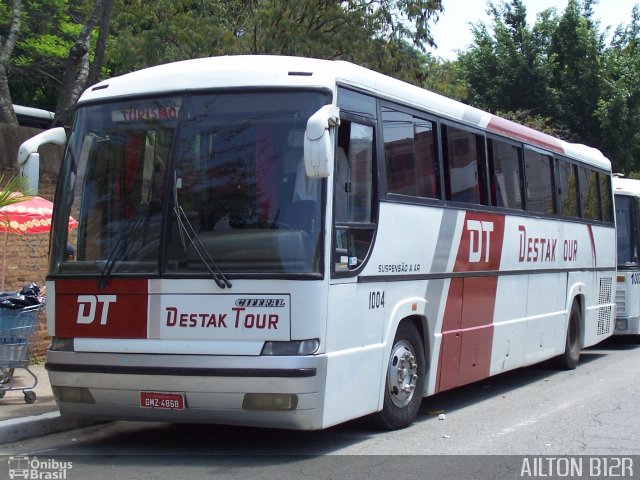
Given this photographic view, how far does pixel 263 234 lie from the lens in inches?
291

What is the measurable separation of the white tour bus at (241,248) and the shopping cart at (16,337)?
1576 millimetres

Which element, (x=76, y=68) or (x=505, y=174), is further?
(x=76, y=68)

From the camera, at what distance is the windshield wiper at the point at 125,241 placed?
7.68m

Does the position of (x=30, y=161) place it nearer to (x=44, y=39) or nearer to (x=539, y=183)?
(x=539, y=183)

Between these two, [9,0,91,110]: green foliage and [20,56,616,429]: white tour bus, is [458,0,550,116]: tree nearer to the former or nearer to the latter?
[9,0,91,110]: green foliage

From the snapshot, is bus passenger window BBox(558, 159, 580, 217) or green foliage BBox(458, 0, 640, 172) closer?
bus passenger window BBox(558, 159, 580, 217)

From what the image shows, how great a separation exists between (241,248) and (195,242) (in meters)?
0.39

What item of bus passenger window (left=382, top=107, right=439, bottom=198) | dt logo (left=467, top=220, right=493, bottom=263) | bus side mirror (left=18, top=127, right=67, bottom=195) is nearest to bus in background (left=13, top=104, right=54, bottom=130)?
dt logo (left=467, top=220, right=493, bottom=263)

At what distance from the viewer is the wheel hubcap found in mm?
8672

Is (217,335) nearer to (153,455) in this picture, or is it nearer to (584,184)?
(153,455)

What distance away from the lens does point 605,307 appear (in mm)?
15547

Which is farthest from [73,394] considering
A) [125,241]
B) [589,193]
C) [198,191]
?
[589,193]

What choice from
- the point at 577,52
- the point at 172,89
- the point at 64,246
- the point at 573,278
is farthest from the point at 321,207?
the point at 577,52

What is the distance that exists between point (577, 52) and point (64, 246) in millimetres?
24663
